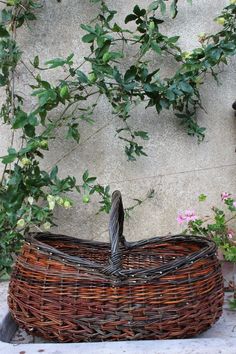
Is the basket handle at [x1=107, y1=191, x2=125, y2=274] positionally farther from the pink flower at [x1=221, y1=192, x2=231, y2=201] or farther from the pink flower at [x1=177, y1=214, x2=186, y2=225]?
the pink flower at [x1=221, y1=192, x2=231, y2=201]

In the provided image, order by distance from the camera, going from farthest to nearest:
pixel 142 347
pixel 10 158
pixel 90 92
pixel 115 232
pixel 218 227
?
pixel 90 92 < pixel 218 227 < pixel 10 158 < pixel 115 232 < pixel 142 347

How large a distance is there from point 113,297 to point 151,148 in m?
1.10

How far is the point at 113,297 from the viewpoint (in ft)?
5.46

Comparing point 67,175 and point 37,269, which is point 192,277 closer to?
point 37,269

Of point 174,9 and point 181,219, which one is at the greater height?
point 174,9

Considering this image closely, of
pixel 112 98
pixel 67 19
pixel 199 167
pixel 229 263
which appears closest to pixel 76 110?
pixel 112 98

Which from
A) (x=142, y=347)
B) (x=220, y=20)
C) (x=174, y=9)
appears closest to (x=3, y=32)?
(x=174, y=9)

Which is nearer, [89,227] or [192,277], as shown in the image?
[192,277]

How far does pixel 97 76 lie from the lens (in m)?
2.28

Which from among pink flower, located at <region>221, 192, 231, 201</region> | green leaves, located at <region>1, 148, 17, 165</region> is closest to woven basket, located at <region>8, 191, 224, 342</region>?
green leaves, located at <region>1, 148, 17, 165</region>

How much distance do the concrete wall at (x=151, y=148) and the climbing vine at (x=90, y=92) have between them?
51 millimetres

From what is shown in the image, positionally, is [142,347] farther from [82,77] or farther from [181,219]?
[82,77]

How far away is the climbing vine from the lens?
2.26 m

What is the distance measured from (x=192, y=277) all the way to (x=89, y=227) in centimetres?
96
